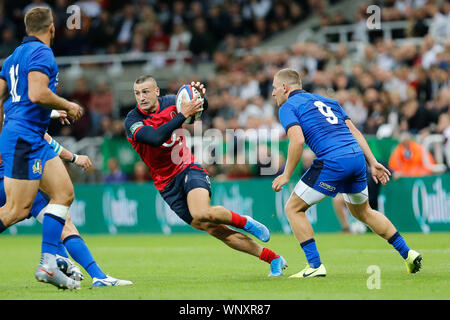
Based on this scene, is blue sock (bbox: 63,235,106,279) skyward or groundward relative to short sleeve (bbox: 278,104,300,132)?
groundward

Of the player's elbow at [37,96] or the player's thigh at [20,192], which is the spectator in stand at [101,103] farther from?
the player's elbow at [37,96]

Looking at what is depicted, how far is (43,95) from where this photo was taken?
7.54 metres

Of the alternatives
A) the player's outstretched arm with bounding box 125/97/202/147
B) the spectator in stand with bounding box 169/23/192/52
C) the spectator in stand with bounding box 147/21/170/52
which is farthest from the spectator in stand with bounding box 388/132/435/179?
the spectator in stand with bounding box 147/21/170/52

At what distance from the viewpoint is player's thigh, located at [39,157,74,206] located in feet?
25.7

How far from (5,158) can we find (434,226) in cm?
1048

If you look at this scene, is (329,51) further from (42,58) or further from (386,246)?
(42,58)

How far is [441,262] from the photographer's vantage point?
1033 cm

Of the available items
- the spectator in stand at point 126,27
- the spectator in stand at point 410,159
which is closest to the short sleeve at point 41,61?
the spectator in stand at point 410,159

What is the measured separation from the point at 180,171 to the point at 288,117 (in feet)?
4.60

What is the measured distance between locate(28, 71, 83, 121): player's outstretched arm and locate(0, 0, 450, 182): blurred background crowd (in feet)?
34.1

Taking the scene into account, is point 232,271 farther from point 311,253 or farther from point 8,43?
point 8,43

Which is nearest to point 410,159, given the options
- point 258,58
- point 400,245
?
point 258,58

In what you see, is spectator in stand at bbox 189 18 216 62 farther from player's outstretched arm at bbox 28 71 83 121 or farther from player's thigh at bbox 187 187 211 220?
player's outstretched arm at bbox 28 71 83 121

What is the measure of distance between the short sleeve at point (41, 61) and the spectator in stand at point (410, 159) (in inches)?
411
